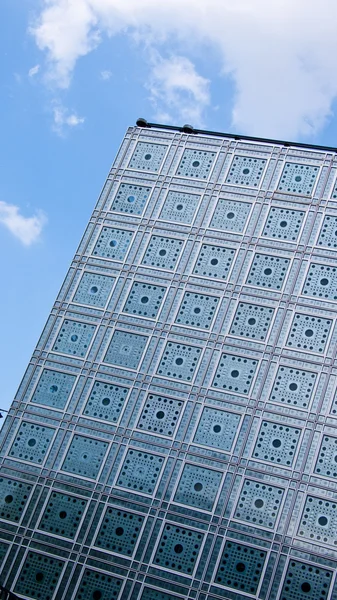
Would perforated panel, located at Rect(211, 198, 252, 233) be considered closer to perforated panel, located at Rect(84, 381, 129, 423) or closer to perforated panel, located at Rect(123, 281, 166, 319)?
perforated panel, located at Rect(123, 281, 166, 319)

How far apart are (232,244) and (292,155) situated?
95.3 inches

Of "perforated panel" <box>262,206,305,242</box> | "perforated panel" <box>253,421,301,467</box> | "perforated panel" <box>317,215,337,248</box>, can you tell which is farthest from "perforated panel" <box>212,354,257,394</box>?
"perforated panel" <box>317,215,337,248</box>

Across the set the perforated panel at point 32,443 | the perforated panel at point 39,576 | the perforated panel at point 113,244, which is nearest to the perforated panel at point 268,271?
the perforated panel at point 113,244

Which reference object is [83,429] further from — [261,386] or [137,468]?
[261,386]

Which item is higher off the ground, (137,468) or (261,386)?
(261,386)

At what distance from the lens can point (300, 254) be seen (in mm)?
15789

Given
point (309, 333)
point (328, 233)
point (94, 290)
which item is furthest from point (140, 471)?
point (328, 233)

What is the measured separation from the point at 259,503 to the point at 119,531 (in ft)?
7.85

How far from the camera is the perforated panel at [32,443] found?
→ 1475 centimetres

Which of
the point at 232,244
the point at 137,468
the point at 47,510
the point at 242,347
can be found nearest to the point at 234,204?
the point at 232,244

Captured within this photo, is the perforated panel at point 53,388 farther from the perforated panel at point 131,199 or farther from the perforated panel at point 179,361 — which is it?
the perforated panel at point 131,199

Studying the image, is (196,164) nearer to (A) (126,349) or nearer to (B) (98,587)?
(A) (126,349)

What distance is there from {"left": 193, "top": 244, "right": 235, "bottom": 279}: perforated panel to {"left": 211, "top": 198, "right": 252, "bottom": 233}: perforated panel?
510 mm

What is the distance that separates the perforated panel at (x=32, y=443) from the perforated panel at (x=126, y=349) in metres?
1.74
